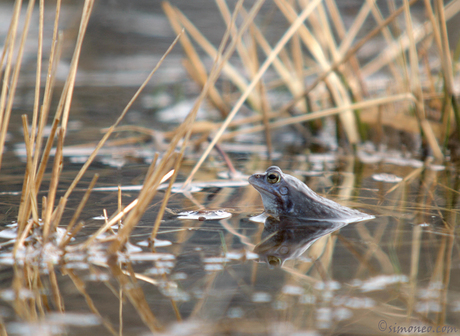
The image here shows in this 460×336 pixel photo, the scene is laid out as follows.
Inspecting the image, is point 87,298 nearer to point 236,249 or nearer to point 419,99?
point 236,249

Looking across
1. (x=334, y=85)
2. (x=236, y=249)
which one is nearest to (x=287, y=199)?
(x=236, y=249)

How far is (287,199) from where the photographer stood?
2.45 meters

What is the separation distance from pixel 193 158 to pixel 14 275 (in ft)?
6.68

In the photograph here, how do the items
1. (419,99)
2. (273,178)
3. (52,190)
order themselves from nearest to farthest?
1. (52,190)
2. (273,178)
3. (419,99)

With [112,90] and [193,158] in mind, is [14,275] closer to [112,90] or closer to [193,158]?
[193,158]

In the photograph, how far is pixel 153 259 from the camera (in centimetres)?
183

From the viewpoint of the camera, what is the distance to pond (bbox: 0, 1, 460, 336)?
1.46 meters

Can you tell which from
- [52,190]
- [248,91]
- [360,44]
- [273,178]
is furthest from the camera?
[360,44]

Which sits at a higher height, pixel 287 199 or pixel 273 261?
pixel 287 199

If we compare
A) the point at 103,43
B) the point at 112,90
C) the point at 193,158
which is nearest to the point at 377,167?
the point at 193,158

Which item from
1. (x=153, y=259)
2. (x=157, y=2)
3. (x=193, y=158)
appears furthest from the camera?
(x=157, y=2)

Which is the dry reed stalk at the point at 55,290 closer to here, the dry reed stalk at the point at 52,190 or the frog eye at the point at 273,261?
the dry reed stalk at the point at 52,190

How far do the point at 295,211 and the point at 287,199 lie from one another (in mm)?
72

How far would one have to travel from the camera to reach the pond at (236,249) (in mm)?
1457
